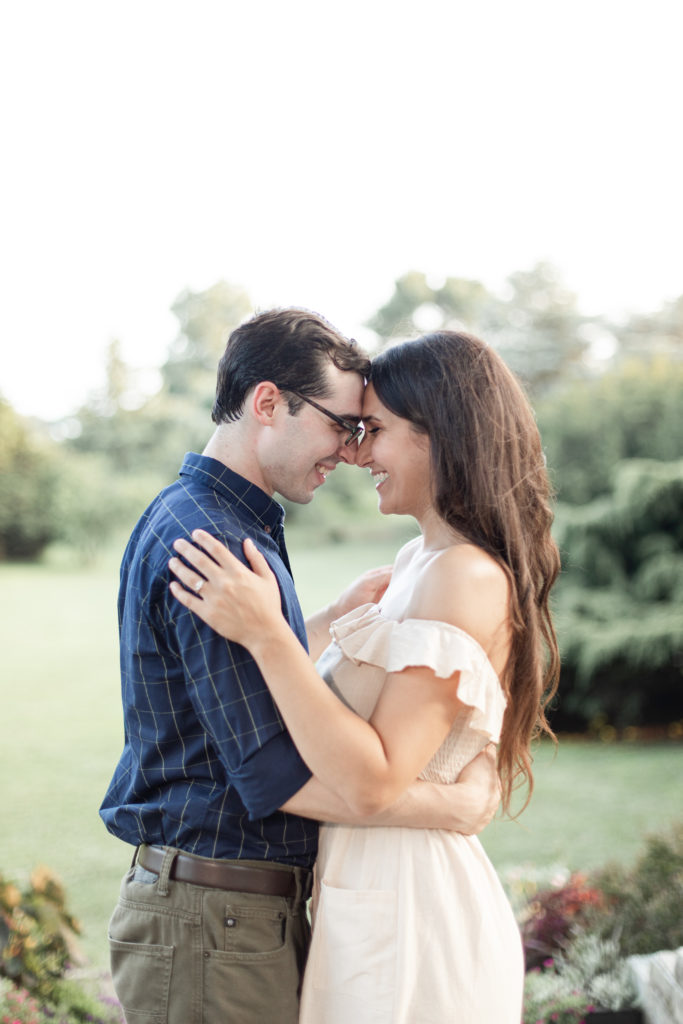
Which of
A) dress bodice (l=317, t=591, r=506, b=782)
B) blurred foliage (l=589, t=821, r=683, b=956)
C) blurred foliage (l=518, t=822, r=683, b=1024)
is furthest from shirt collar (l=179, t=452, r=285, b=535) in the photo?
blurred foliage (l=589, t=821, r=683, b=956)

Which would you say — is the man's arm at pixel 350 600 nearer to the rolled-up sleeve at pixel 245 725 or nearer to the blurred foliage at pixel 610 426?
the rolled-up sleeve at pixel 245 725

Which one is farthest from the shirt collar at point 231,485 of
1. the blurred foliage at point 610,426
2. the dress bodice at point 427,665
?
the blurred foliage at point 610,426

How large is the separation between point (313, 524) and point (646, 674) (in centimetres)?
305

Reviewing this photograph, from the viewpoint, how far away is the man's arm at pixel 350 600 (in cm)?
208

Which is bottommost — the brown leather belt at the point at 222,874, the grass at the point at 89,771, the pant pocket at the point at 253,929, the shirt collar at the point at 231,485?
the grass at the point at 89,771

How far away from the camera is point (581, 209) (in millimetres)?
8359

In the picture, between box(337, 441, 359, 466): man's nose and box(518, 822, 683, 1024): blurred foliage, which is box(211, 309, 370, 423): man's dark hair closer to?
box(337, 441, 359, 466): man's nose

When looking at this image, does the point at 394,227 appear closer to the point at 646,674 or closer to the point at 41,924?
the point at 646,674

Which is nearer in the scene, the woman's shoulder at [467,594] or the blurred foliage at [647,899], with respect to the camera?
the woman's shoulder at [467,594]

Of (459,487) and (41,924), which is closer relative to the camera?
(459,487)

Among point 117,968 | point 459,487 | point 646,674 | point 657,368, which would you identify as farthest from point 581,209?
point 117,968

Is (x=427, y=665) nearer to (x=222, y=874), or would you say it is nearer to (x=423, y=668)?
(x=423, y=668)

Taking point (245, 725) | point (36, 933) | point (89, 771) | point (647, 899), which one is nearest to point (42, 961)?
point (36, 933)

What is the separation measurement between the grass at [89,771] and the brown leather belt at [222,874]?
2.57m
